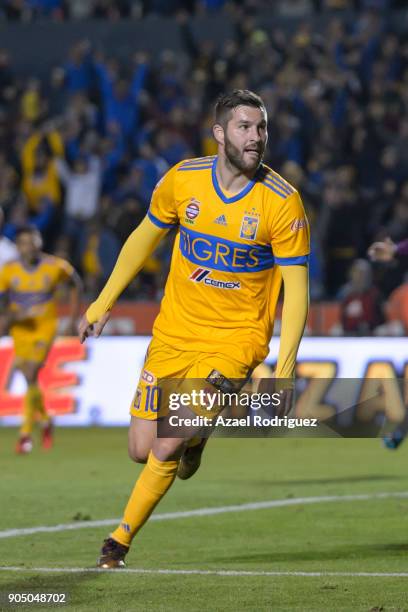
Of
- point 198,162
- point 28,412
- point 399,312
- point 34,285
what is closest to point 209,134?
point 399,312

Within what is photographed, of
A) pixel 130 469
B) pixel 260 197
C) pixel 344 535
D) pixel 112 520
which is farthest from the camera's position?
pixel 130 469

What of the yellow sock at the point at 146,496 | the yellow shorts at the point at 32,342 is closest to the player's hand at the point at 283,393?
the yellow sock at the point at 146,496

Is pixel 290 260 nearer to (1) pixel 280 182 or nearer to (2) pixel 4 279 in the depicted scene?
(1) pixel 280 182

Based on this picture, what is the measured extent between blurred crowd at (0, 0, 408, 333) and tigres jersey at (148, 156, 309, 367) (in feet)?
38.8

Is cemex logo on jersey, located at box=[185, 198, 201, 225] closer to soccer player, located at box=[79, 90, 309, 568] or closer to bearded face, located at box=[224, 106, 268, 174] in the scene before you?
soccer player, located at box=[79, 90, 309, 568]

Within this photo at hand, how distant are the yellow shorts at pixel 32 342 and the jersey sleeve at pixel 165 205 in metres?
7.99

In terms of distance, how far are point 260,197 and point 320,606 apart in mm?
2188

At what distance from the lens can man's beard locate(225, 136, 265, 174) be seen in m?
7.68

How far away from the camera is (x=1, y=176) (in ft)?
71.6

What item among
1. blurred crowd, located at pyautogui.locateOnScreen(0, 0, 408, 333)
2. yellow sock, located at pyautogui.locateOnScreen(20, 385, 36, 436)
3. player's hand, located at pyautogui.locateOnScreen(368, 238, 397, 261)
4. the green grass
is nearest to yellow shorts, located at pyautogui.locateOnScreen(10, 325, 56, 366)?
yellow sock, located at pyautogui.locateOnScreen(20, 385, 36, 436)

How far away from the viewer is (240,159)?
7.69 m

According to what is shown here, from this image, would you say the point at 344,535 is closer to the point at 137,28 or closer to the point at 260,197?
the point at 260,197

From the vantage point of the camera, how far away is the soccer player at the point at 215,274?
767cm

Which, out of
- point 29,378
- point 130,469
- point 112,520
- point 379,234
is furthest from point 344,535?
point 379,234
